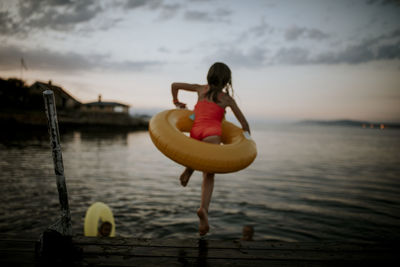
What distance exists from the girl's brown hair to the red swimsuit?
3.7 inches

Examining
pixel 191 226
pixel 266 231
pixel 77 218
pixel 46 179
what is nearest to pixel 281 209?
pixel 266 231

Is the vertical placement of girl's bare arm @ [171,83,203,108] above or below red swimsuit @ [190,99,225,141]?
above

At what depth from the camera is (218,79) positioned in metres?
3.07

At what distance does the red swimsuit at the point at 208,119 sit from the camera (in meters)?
3.14

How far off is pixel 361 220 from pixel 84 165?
13.4m

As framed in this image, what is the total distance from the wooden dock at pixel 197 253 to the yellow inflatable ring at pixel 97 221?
86.3 inches

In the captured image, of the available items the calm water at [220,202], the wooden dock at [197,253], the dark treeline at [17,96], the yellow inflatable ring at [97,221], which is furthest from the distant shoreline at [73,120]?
the wooden dock at [197,253]

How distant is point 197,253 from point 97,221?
10.1 ft

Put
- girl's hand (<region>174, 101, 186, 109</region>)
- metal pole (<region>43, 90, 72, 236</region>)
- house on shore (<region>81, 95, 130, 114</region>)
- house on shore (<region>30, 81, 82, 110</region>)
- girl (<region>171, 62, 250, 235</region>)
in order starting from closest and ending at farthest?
metal pole (<region>43, 90, 72, 236</region>) < girl (<region>171, 62, 250, 235</region>) < girl's hand (<region>174, 101, 186, 109</region>) < house on shore (<region>30, 81, 82, 110</region>) < house on shore (<region>81, 95, 130, 114</region>)

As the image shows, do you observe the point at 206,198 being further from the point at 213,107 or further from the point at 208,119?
the point at 213,107

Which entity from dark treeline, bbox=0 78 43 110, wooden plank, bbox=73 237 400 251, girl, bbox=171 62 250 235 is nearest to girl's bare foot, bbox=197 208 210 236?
wooden plank, bbox=73 237 400 251

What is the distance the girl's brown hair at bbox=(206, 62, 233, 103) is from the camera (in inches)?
120

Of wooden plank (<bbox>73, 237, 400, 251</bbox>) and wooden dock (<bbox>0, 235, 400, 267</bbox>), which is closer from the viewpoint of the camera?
wooden dock (<bbox>0, 235, 400, 267</bbox>)

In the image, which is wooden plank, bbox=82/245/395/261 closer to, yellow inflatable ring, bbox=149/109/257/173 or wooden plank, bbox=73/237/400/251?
wooden plank, bbox=73/237/400/251
